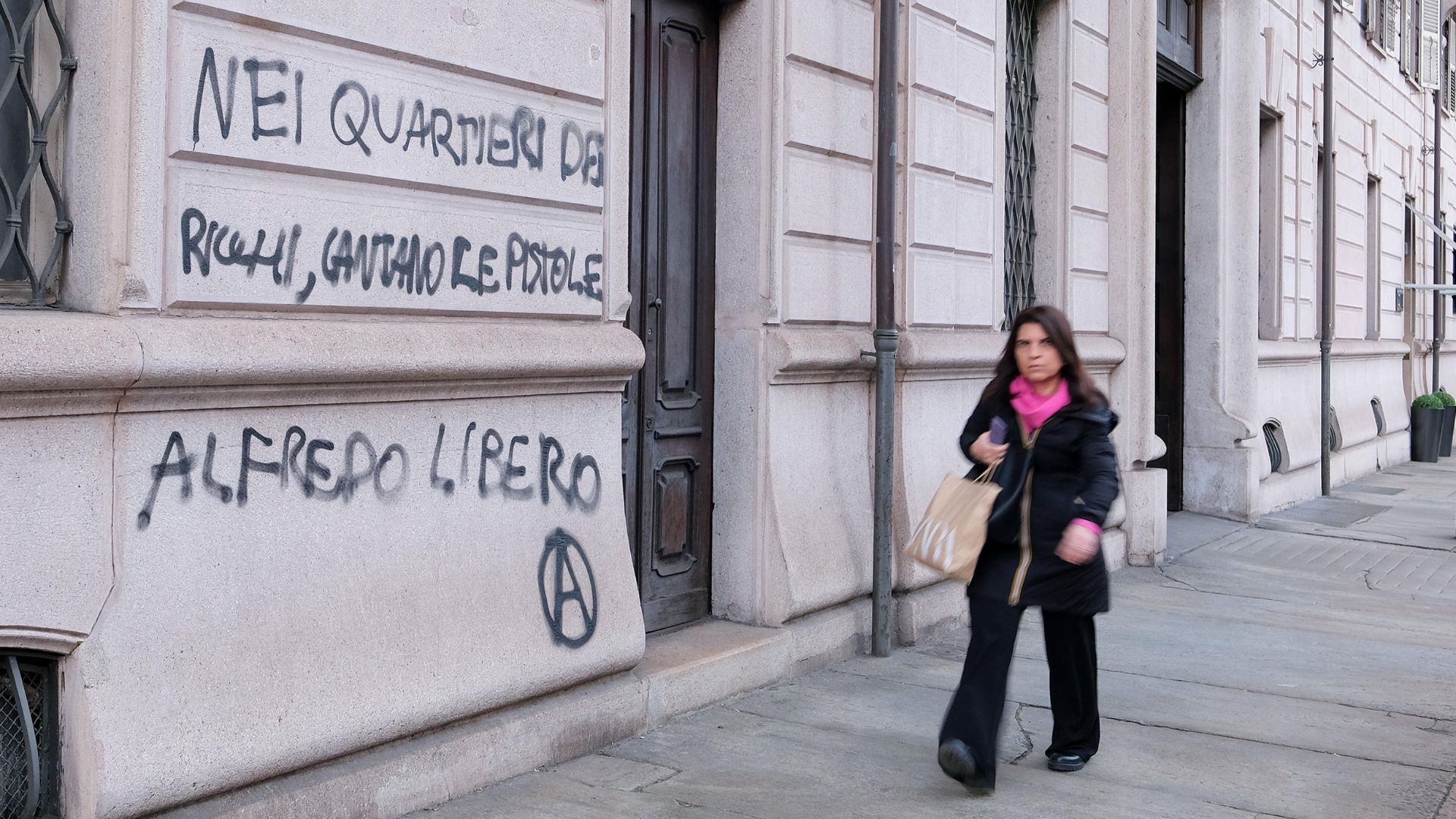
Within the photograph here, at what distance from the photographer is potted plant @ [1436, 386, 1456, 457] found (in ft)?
66.9

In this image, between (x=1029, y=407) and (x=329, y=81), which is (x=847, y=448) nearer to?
(x=1029, y=407)

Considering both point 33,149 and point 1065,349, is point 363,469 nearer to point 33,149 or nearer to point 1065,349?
point 33,149

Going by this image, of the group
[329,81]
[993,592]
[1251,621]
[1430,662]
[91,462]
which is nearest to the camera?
[91,462]

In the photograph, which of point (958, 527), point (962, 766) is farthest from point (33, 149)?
point (962, 766)

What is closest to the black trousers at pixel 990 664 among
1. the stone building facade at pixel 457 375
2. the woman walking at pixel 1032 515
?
the woman walking at pixel 1032 515

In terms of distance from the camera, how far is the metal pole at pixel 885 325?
6.77 meters

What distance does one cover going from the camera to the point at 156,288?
12.4 ft

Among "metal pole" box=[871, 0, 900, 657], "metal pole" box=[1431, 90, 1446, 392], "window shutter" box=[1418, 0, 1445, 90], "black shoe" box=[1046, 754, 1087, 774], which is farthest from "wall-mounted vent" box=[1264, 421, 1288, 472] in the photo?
"window shutter" box=[1418, 0, 1445, 90]

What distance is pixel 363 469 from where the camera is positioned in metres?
4.31

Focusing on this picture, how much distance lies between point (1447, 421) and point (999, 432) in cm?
1842

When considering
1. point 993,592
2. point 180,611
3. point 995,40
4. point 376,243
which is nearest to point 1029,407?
point 993,592

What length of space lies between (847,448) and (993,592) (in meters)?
2.37

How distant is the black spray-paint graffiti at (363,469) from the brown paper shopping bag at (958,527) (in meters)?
1.28

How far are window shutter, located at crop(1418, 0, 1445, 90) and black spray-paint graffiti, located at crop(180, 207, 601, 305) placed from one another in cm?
2185
